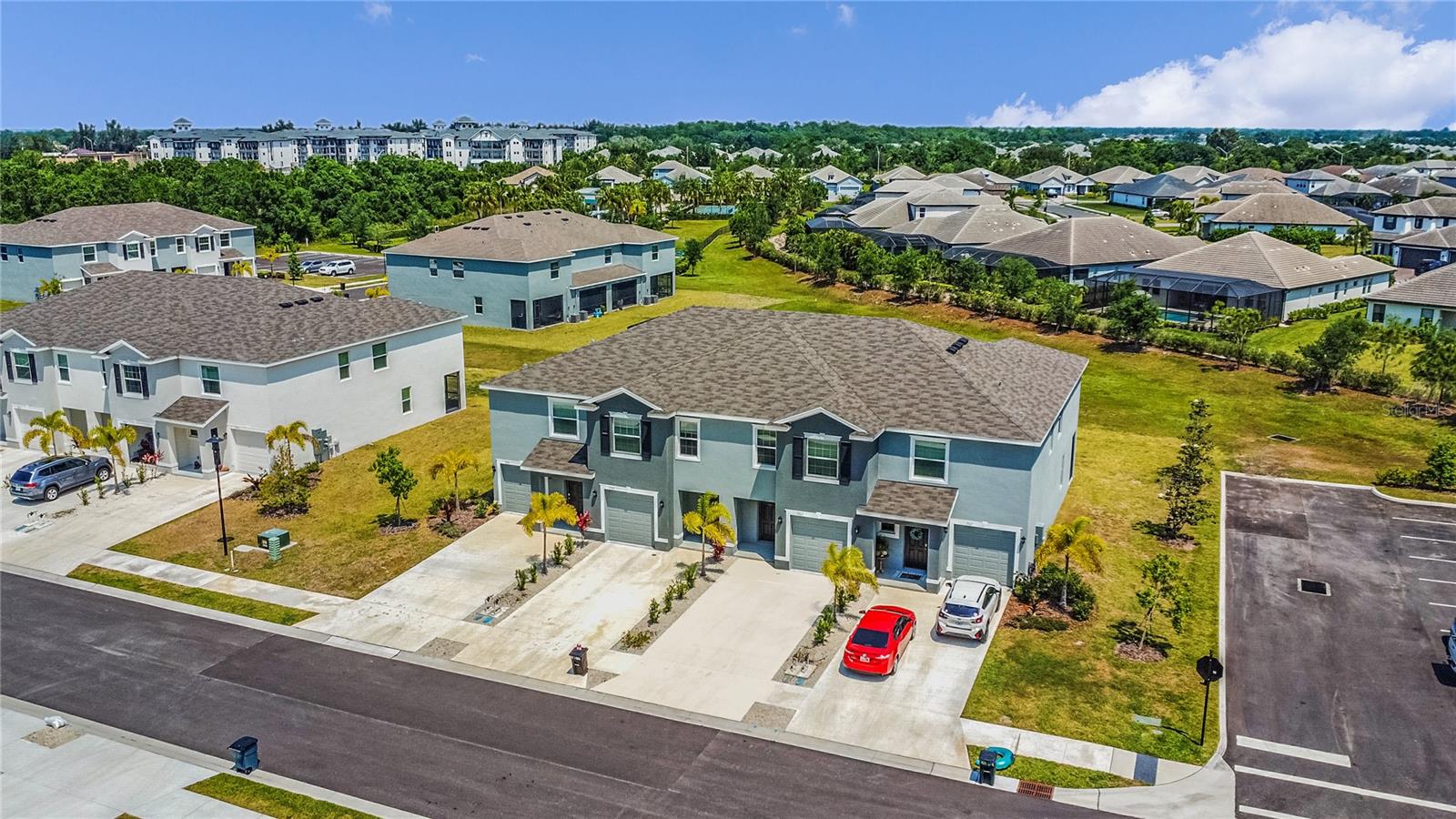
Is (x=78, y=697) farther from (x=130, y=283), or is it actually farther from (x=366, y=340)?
(x=130, y=283)

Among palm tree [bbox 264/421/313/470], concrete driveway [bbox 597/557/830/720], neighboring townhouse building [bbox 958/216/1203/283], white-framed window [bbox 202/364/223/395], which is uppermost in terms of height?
neighboring townhouse building [bbox 958/216/1203/283]

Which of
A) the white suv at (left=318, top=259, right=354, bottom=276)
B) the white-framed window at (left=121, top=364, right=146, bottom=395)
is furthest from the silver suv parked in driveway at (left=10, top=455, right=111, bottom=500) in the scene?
the white suv at (left=318, top=259, right=354, bottom=276)

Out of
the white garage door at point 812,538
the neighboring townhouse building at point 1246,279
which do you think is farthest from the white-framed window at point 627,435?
the neighboring townhouse building at point 1246,279

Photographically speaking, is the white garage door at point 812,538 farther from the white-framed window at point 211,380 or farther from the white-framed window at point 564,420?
the white-framed window at point 211,380

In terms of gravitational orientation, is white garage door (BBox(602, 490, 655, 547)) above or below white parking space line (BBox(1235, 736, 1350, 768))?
above

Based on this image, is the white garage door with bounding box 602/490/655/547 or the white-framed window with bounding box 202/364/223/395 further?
the white-framed window with bounding box 202/364/223/395

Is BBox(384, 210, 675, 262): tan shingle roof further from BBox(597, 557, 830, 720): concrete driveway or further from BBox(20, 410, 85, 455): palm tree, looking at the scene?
BBox(597, 557, 830, 720): concrete driveway
